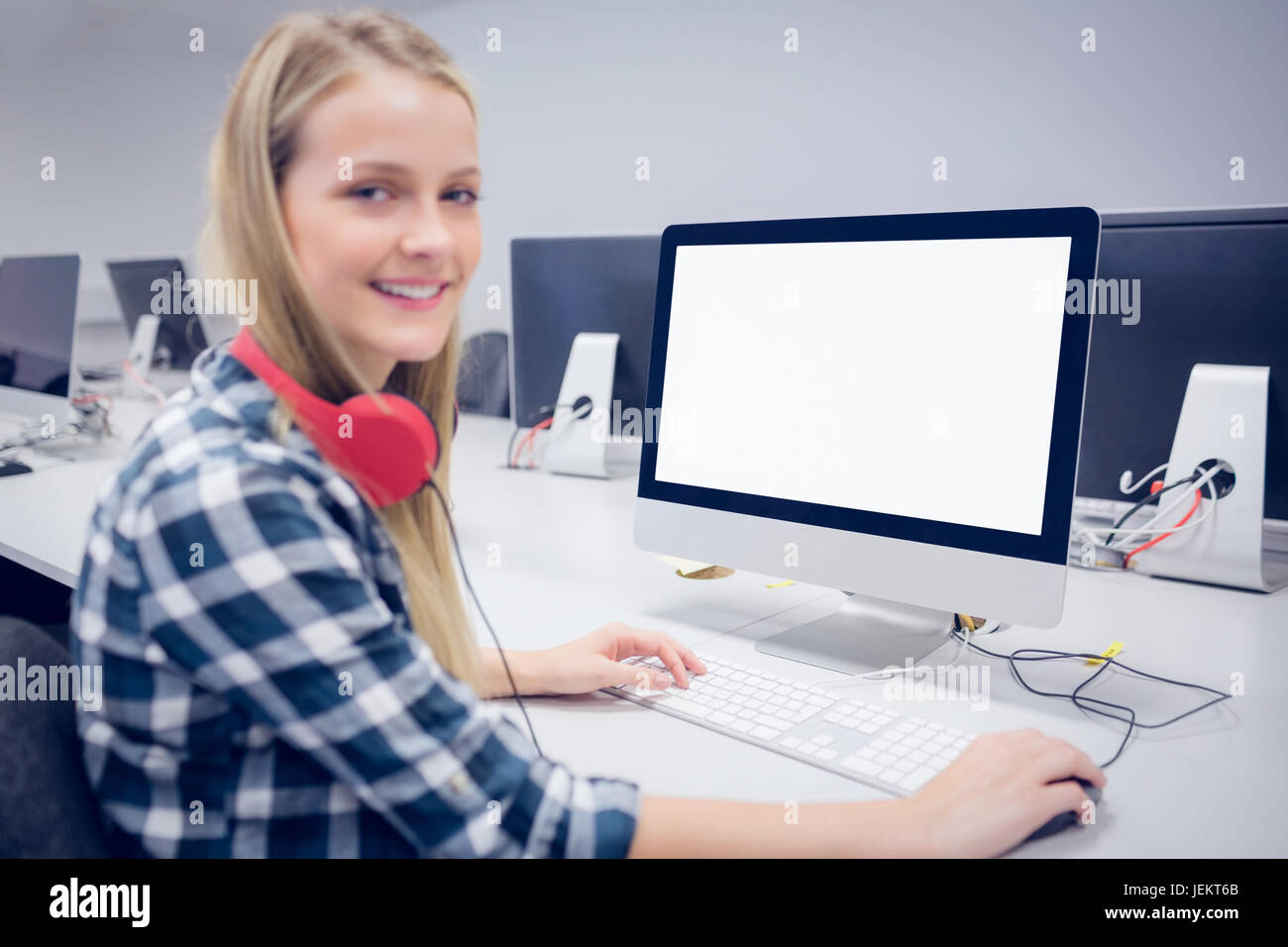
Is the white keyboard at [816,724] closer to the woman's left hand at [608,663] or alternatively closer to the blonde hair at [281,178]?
the woman's left hand at [608,663]

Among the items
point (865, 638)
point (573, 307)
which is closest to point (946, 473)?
point (865, 638)

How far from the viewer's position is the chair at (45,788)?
1.82 feet

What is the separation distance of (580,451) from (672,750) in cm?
114

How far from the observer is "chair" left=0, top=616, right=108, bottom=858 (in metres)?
0.56

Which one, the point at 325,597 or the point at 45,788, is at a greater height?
the point at 325,597

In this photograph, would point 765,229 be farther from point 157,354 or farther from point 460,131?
point 157,354

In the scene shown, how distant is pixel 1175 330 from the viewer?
1246 mm

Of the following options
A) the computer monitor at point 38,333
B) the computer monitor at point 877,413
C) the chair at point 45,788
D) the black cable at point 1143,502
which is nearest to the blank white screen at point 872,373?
the computer monitor at point 877,413

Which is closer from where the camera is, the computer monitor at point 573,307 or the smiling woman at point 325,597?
the smiling woman at point 325,597

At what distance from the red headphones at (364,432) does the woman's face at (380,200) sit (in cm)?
6

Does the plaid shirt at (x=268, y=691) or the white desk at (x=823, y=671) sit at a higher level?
the plaid shirt at (x=268, y=691)

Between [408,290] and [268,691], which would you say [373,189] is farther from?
[268,691]

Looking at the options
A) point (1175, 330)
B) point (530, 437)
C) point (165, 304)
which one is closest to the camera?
point (1175, 330)

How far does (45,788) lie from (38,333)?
6.21ft
